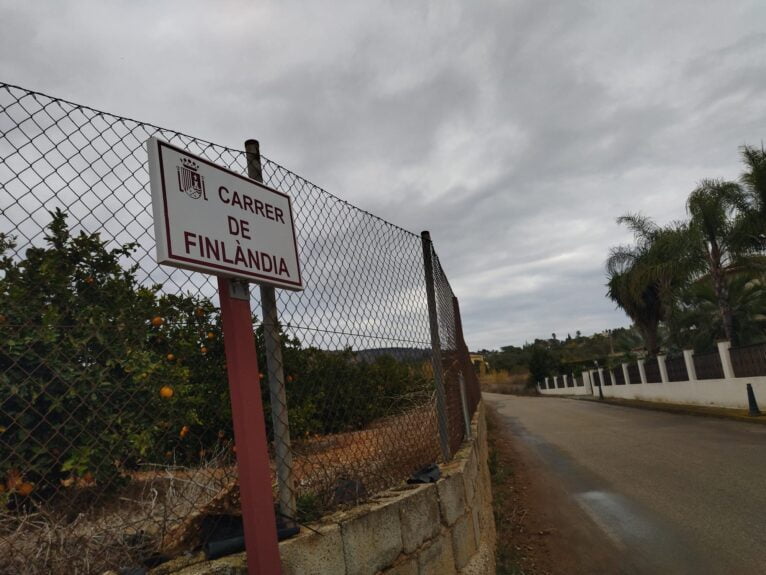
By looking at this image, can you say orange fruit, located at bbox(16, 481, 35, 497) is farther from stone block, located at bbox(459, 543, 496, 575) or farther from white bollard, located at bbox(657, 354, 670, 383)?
white bollard, located at bbox(657, 354, 670, 383)

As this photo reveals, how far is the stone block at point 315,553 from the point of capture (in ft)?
7.14

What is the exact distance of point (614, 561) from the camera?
4.95 metres

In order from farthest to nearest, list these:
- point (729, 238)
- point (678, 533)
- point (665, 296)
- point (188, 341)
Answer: point (665, 296)
point (729, 238)
point (678, 533)
point (188, 341)

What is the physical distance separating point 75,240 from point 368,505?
6.74ft

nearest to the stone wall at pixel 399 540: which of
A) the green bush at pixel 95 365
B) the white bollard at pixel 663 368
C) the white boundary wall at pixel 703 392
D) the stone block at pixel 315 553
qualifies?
the stone block at pixel 315 553

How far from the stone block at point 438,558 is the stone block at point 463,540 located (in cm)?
9

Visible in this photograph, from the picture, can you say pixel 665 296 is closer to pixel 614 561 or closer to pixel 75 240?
pixel 614 561

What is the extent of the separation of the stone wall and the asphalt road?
78.1 inches

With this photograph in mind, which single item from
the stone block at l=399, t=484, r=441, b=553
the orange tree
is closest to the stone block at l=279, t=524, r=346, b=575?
the stone block at l=399, t=484, r=441, b=553

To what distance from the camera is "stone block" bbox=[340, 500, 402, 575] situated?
2.43 meters

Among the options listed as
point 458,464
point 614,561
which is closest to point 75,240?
point 458,464

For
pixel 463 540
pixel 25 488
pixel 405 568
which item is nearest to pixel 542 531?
pixel 463 540

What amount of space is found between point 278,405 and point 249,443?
43cm

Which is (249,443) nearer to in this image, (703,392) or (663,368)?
(703,392)
